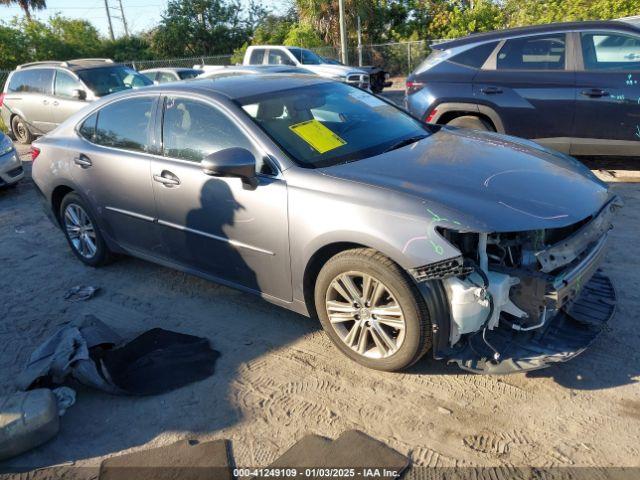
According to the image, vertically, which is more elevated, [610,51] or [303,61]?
[610,51]

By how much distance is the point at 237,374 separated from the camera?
3.45 meters

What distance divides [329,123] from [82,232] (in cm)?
275

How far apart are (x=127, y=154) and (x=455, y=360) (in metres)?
3.00

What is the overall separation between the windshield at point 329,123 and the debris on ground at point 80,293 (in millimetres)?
2182

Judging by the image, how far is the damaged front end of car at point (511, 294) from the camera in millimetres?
2861

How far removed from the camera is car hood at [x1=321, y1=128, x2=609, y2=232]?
9.44 ft

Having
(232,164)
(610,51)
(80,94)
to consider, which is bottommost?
(80,94)

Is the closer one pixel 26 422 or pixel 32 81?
pixel 26 422

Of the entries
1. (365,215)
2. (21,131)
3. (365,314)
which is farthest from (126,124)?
(21,131)

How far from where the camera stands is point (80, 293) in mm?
4723

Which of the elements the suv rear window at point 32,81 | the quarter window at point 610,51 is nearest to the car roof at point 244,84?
the quarter window at point 610,51

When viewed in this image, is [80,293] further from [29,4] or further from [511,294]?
[29,4]

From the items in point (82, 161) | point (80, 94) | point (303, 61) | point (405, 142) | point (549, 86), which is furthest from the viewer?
point (303, 61)

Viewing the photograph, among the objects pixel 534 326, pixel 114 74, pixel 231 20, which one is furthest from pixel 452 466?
pixel 231 20
